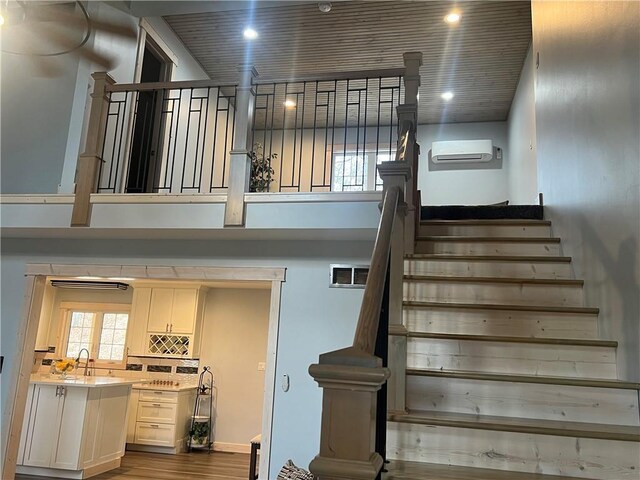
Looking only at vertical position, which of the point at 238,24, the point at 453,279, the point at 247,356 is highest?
the point at 238,24

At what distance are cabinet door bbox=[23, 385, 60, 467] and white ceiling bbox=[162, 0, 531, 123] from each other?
4390mm

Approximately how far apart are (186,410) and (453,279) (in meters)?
5.89

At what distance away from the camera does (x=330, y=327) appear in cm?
418

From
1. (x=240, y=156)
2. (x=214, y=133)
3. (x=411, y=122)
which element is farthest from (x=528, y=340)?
(x=214, y=133)

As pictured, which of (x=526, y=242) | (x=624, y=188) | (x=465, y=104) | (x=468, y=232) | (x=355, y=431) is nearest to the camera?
(x=355, y=431)

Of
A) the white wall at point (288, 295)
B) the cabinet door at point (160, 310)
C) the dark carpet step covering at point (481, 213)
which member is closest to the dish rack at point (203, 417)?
the cabinet door at point (160, 310)

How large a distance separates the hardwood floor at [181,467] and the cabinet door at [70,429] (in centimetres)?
33

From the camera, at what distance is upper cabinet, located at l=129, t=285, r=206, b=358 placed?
789cm

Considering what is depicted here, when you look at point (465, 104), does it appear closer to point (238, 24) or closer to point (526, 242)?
point (238, 24)

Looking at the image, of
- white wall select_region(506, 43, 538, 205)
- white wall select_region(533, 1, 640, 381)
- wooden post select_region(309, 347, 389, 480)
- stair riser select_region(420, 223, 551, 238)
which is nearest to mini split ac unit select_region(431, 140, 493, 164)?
white wall select_region(506, 43, 538, 205)

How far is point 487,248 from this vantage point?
11.0 ft

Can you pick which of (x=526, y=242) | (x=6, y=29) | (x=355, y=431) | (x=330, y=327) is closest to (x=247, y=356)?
(x=330, y=327)

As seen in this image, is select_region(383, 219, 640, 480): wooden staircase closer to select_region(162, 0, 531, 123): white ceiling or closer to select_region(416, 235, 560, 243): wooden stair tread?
select_region(416, 235, 560, 243): wooden stair tread

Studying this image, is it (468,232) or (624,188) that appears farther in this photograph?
(468,232)
